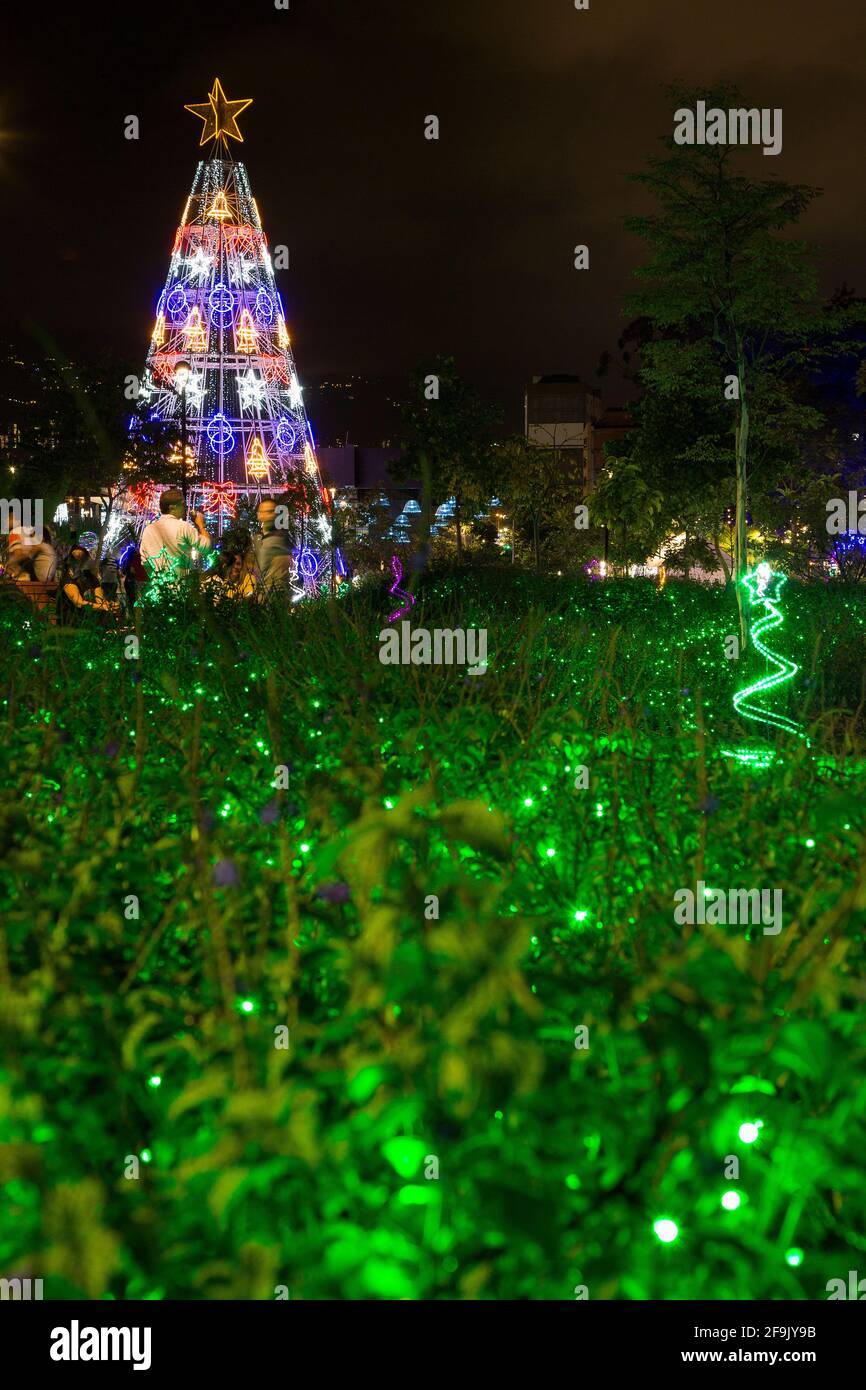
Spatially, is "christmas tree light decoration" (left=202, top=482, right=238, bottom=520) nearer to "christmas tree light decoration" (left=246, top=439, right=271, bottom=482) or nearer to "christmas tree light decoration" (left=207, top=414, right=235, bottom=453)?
"christmas tree light decoration" (left=246, top=439, right=271, bottom=482)

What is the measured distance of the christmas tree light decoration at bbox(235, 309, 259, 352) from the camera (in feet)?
106

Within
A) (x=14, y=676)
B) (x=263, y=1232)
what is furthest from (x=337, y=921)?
(x=14, y=676)

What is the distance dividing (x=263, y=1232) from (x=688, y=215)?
731 inches

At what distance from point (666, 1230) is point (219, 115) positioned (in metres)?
33.0

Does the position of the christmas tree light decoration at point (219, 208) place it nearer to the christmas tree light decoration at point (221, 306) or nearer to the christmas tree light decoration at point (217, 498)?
the christmas tree light decoration at point (221, 306)

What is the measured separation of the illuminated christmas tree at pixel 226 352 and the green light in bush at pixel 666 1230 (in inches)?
1186

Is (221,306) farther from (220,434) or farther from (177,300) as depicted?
(220,434)

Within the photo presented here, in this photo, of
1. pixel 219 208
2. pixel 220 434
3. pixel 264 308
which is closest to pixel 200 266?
pixel 219 208

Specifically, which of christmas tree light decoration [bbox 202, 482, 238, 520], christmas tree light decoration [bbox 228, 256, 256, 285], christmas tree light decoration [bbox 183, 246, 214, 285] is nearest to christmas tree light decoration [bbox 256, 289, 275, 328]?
christmas tree light decoration [bbox 228, 256, 256, 285]

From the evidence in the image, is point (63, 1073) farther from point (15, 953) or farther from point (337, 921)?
point (337, 921)

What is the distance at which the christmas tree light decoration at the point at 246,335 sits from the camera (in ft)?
106

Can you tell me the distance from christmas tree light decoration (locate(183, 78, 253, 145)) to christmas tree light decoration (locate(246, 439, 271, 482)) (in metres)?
7.68

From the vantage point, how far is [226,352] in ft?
107

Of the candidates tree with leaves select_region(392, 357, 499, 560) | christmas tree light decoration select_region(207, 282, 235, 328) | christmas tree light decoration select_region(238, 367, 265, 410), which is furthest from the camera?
tree with leaves select_region(392, 357, 499, 560)
